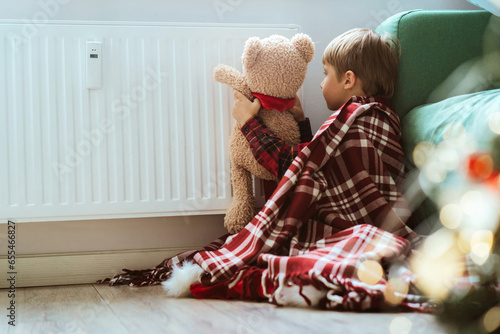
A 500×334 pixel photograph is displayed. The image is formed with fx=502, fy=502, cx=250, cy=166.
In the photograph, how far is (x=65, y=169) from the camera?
1.30m

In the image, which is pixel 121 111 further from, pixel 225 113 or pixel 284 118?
pixel 284 118

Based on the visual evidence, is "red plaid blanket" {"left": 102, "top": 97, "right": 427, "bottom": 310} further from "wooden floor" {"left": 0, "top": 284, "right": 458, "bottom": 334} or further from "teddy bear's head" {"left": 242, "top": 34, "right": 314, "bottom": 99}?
"teddy bear's head" {"left": 242, "top": 34, "right": 314, "bottom": 99}

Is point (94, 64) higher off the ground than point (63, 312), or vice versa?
point (94, 64)

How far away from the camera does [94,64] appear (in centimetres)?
130

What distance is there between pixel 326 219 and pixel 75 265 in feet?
2.35

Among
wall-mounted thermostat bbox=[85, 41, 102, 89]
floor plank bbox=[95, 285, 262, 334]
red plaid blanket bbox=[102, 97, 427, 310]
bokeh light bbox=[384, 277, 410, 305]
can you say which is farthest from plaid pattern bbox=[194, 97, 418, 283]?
wall-mounted thermostat bbox=[85, 41, 102, 89]

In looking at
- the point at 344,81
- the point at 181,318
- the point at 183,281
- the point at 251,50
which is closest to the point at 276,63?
the point at 251,50

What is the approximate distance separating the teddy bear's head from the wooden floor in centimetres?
57

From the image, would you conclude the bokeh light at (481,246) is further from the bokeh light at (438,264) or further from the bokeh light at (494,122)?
the bokeh light at (494,122)

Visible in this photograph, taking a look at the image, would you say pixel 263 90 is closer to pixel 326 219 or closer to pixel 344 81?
pixel 344 81

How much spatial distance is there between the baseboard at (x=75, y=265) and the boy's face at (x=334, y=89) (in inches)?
24.5

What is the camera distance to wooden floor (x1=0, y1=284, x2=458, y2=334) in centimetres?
74

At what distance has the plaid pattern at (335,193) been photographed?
43.5 inches

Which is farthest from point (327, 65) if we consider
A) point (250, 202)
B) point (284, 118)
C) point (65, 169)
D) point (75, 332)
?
point (75, 332)
